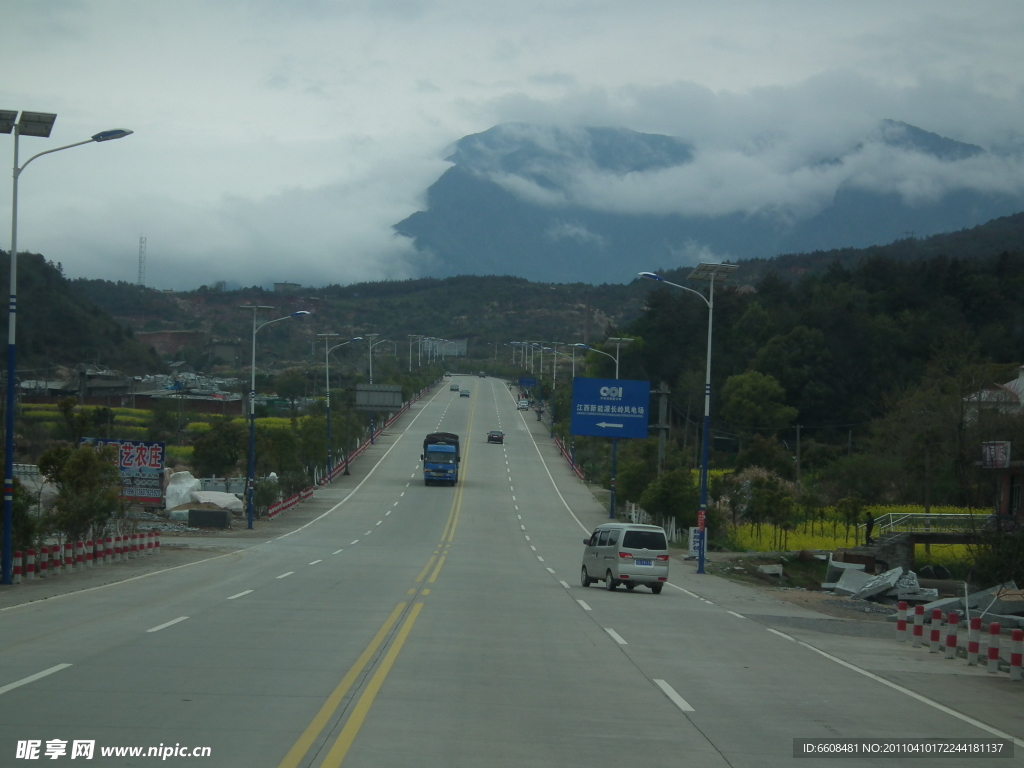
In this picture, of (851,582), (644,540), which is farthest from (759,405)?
(644,540)

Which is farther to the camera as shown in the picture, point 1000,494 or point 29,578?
point 1000,494

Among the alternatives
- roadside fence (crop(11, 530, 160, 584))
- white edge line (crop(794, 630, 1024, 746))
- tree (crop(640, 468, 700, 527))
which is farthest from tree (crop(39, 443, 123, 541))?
tree (crop(640, 468, 700, 527))

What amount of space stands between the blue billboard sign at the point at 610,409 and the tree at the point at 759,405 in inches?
1677

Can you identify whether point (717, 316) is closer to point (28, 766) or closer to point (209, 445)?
point (209, 445)

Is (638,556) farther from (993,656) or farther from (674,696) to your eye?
(674,696)

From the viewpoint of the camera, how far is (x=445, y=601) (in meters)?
21.5

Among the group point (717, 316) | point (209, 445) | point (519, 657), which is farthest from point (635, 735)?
point (717, 316)

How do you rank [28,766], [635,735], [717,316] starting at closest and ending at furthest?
[28,766]
[635,735]
[717,316]

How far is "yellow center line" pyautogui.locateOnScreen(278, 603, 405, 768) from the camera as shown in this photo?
816 cm

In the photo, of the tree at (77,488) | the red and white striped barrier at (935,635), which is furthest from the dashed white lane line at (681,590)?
the tree at (77,488)

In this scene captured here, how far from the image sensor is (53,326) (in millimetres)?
95938

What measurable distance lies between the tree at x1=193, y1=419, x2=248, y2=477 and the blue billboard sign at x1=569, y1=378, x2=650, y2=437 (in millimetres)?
25684

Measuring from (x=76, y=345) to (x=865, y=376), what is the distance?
258 feet

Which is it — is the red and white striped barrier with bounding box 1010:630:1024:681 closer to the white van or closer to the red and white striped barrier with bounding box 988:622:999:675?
the red and white striped barrier with bounding box 988:622:999:675
